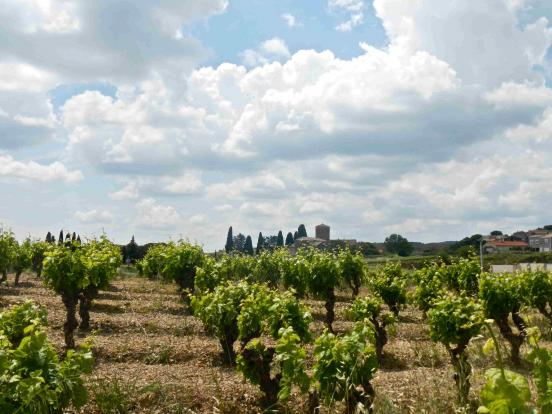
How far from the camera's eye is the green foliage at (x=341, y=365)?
6086 mm

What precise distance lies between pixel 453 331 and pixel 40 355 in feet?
22.0

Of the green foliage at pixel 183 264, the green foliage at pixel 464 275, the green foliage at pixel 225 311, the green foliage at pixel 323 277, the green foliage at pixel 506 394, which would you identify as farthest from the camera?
the green foliage at pixel 183 264

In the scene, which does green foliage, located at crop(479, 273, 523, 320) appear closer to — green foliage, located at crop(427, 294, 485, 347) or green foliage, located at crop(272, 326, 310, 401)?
green foliage, located at crop(427, 294, 485, 347)

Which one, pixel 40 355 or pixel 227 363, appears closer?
pixel 40 355

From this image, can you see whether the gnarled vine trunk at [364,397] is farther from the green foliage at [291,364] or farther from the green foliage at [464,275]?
the green foliage at [464,275]

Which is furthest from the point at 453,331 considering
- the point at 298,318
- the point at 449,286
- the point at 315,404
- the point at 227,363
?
the point at 449,286

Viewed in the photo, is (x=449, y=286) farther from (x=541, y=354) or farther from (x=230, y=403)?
(x=541, y=354)

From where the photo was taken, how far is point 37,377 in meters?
4.75

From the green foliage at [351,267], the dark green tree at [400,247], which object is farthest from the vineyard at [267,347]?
the dark green tree at [400,247]

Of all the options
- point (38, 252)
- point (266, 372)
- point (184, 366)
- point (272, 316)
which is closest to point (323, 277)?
point (184, 366)

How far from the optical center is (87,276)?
→ 12602mm

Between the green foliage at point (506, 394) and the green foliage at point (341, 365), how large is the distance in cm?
317

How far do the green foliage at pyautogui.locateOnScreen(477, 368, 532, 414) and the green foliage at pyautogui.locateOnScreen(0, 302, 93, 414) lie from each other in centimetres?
368

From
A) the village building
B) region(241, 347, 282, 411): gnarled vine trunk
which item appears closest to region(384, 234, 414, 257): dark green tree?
the village building
